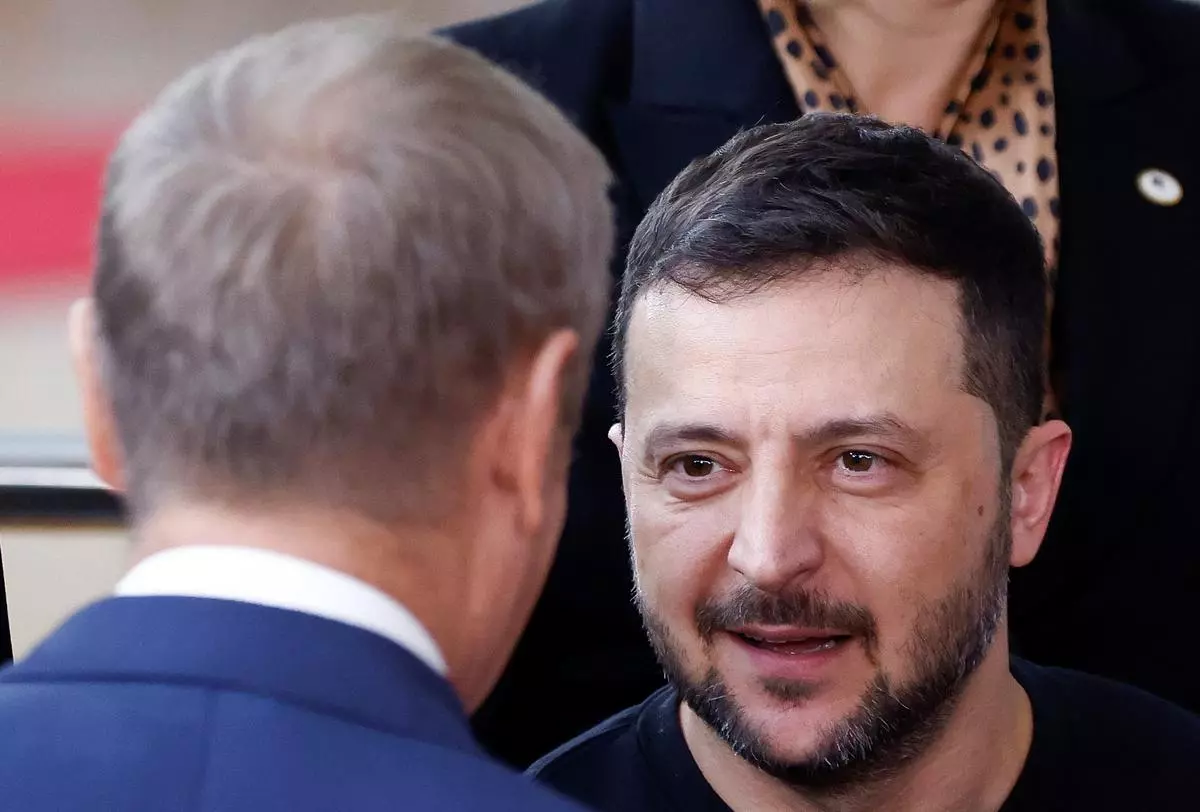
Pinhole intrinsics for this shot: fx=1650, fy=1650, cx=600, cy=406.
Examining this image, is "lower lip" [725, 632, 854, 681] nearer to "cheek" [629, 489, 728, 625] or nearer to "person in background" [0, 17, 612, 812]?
"cheek" [629, 489, 728, 625]

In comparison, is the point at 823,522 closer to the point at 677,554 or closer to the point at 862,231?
the point at 677,554

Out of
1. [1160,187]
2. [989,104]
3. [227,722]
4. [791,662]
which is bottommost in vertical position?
[791,662]

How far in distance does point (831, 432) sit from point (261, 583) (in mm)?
553

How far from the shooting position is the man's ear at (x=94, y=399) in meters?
0.79

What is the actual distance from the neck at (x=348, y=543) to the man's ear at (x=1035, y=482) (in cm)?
64

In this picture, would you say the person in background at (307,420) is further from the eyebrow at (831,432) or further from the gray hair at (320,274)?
the eyebrow at (831,432)

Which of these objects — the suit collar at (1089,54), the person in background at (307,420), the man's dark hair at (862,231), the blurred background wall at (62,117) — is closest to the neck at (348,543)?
the person in background at (307,420)

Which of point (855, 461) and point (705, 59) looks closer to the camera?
point (855, 461)

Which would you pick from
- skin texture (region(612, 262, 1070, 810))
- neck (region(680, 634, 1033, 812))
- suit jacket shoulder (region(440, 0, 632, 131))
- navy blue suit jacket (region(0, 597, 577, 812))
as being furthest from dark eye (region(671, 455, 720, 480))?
navy blue suit jacket (region(0, 597, 577, 812))

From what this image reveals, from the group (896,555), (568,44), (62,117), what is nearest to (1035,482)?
(896,555)

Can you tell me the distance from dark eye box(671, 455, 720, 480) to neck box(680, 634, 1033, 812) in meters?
0.21

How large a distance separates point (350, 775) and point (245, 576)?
106 millimetres

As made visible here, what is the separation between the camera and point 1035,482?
4.34ft

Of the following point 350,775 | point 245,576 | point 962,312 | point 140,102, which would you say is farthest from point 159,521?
point 140,102
